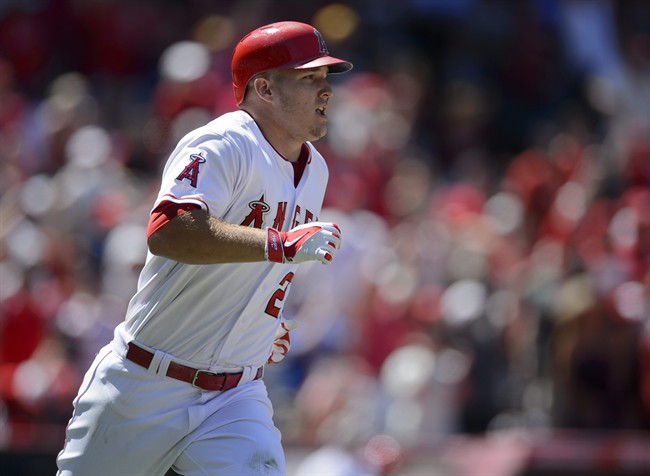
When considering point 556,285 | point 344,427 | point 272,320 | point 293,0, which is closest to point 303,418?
point 344,427

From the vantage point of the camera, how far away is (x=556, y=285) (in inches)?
351

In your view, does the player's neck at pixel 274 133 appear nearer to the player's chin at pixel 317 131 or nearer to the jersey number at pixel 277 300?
the player's chin at pixel 317 131

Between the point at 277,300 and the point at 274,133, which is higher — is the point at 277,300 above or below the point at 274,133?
below

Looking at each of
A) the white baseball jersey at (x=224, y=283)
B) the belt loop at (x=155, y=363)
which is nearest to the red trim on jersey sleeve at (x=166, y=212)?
the white baseball jersey at (x=224, y=283)

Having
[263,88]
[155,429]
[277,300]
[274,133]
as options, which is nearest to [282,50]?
[263,88]

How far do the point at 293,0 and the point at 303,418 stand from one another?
567 cm

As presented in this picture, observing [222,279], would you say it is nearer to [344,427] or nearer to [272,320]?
[272,320]

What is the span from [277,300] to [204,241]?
2.18 ft

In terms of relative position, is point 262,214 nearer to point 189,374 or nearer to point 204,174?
point 204,174

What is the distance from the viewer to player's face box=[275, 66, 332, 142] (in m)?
4.82

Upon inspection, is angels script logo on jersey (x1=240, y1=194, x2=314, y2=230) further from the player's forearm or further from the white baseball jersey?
the player's forearm

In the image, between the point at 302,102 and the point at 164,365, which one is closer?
the point at 164,365

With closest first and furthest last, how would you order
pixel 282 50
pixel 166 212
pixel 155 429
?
1. pixel 166 212
2. pixel 155 429
3. pixel 282 50

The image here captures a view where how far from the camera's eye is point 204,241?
4.26 m
